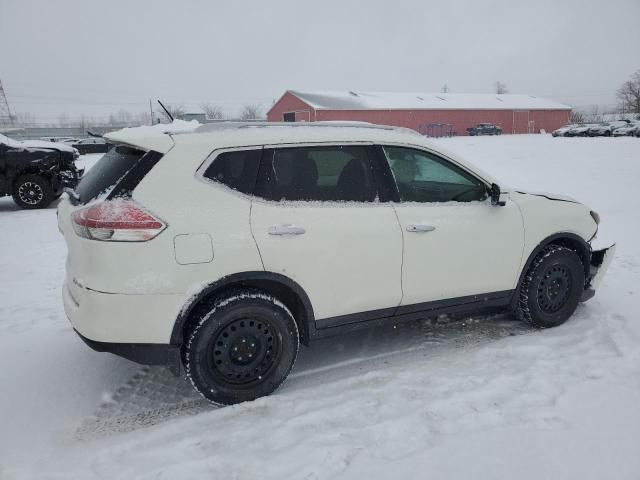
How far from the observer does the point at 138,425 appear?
9.92 ft

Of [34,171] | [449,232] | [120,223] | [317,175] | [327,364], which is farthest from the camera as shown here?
[34,171]

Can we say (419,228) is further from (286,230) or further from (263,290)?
(263,290)

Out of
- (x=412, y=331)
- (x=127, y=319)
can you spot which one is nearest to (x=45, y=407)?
(x=127, y=319)

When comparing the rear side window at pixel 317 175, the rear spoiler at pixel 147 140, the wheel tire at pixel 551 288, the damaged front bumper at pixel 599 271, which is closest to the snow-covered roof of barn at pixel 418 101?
the damaged front bumper at pixel 599 271

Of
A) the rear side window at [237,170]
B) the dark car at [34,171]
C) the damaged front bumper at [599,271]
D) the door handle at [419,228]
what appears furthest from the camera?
the dark car at [34,171]

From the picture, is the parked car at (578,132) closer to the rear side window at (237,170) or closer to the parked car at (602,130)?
the parked car at (602,130)

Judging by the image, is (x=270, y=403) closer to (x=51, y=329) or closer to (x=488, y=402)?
(x=488, y=402)

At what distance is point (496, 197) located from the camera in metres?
3.77

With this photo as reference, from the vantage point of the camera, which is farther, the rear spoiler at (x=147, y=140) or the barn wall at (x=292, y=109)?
the barn wall at (x=292, y=109)

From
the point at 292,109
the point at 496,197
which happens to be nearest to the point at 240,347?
the point at 496,197

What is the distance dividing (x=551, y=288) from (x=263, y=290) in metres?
2.62

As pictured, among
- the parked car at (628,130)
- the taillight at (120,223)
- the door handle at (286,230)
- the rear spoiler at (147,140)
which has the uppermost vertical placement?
the parked car at (628,130)

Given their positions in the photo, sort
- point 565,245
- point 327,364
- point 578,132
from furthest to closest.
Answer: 1. point 578,132
2. point 565,245
3. point 327,364

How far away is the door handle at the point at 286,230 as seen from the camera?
3.05 meters
